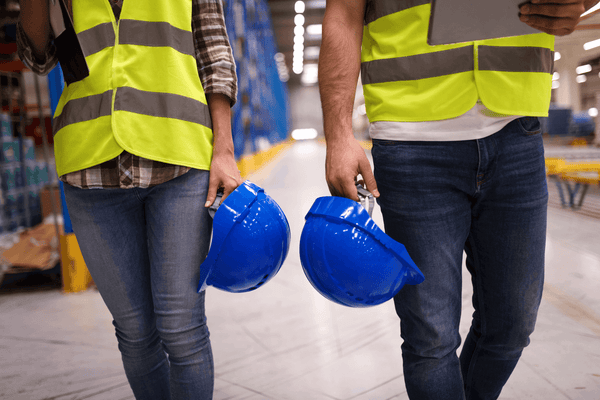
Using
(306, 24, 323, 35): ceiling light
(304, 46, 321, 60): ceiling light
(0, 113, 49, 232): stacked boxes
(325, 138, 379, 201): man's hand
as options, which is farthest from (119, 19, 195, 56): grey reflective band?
(304, 46, 321, 60): ceiling light

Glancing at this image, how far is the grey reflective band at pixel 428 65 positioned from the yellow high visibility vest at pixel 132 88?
1.56ft

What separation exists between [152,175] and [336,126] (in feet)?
1.43

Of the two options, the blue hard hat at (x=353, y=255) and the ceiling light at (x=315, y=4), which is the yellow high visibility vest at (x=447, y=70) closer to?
the blue hard hat at (x=353, y=255)

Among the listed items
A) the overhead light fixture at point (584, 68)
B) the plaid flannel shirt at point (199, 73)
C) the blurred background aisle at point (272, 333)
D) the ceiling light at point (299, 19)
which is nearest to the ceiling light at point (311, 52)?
the ceiling light at point (299, 19)

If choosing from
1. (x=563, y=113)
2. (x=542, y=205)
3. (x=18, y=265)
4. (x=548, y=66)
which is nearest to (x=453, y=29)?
(x=548, y=66)

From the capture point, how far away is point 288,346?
198 cm

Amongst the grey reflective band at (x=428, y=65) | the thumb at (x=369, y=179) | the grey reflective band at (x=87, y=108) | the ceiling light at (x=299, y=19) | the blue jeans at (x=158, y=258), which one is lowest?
the blue jeans at (x=158, y=258)

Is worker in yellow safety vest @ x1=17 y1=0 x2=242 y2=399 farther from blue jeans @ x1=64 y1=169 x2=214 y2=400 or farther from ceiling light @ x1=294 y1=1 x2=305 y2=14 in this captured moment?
ceiling light @ x1=294 y1=1 x2=305 y2=14

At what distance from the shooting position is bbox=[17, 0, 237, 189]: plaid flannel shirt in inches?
36.0

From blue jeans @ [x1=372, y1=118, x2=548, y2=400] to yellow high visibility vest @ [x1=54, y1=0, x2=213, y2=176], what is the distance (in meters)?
0.49

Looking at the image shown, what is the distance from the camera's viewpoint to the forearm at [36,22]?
937 mm

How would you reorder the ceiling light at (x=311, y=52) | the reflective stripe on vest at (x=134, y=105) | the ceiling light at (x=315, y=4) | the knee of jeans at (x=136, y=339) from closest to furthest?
the reflective stripe on vest at (x=134, y=105) → the knee of jeans at (x=136, y=339) → the ceiling light at (x=315, y=4) → the ceiling light at (x=311, y=52)

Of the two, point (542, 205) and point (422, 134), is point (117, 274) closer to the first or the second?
point (422, 134)

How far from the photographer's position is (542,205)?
0.96 m
